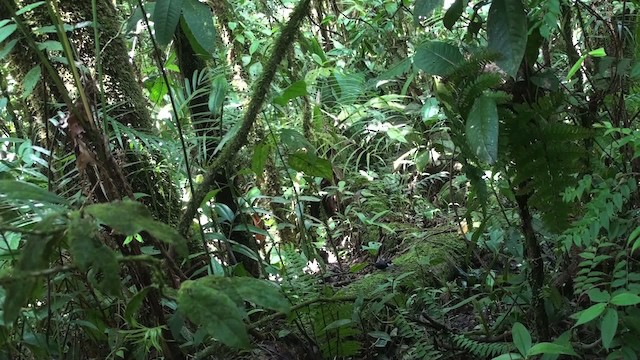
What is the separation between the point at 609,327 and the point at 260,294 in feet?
2.48

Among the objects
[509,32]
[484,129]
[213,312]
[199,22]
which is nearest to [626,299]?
[484,129]

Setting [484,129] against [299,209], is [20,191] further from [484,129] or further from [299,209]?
[299,209]

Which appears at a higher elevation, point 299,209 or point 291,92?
point 291,92

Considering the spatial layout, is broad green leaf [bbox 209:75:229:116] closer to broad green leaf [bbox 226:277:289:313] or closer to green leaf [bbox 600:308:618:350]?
broad green leaf [bbox 226:277:289:313]

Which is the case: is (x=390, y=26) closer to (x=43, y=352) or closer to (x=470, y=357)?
(x=470, y=357)

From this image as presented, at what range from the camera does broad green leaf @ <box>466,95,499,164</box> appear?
1.26m

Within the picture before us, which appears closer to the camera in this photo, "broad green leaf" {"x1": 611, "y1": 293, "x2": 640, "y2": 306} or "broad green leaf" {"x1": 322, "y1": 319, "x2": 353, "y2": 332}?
"broad green leaf" {"x1": 611, "y1": 293, "x2": 640, "y2": 306}

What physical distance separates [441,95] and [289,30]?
496 mm

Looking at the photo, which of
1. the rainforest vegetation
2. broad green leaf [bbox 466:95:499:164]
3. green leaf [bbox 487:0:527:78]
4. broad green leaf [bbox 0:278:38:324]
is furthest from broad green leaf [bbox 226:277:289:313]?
green leaf [bbox 487:0:527:78]

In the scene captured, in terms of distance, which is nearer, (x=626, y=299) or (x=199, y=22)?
(x=626, y=299)

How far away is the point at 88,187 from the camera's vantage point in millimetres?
1663

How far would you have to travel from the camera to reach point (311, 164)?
1.75m

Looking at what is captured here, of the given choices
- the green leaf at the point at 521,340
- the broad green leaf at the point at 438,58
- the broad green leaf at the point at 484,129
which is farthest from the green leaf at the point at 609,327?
the broad green leaf at the point at 438,58

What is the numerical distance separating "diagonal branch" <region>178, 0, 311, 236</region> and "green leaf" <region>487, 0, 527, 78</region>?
528 millimetres
